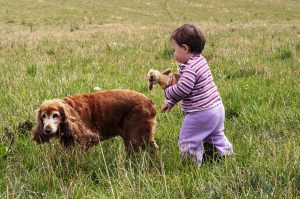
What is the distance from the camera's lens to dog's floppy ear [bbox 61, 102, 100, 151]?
4332 mm

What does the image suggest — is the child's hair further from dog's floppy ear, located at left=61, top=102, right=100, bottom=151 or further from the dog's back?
dog's floppy ear, located at left=61, top=102, right=100, bottom=151

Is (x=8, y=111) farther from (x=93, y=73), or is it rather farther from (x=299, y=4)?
(x=299, y=4)

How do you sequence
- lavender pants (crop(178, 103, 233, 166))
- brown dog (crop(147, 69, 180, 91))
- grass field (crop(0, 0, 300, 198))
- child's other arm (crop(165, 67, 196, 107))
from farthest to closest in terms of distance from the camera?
brown dog (crop(147, 69, 180, 91)), lavender pants (crop(178, 103, 233, 166)), child's other arm (crop(165, 67, 196, 107)), grass field (crop(0, 0, 300, 198))

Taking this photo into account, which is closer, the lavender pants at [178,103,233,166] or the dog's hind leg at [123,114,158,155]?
the lavender pants at [178,103,233,166]

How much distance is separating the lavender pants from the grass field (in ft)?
0.50

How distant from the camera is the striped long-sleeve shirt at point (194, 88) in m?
4.28

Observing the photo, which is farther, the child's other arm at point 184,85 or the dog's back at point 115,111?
the dog's back at point 115,111

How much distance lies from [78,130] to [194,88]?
45.9 inches

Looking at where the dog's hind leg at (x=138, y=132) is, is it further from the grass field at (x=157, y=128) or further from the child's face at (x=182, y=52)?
the child's face at (x=182, y=52)

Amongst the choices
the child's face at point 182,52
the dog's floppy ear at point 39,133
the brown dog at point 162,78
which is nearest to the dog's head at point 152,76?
the brown dog at point 162,78

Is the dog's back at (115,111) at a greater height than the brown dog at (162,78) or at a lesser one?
lesser

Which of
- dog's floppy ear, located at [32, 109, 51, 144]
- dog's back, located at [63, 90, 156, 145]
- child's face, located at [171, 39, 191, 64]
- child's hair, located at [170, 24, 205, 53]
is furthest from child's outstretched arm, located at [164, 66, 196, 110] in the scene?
dog's floppy ear, located at [32, 109, 51, 144]

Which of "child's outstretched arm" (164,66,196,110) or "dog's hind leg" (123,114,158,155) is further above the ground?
"child's outstretched arm" (164,66,196,110)

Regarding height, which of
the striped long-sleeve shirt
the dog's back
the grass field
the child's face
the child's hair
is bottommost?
the grass field
